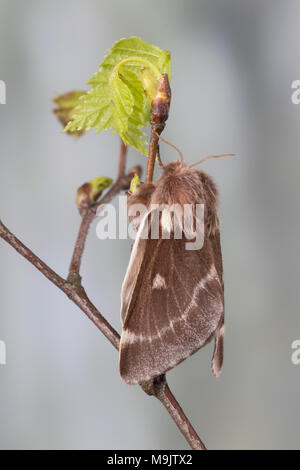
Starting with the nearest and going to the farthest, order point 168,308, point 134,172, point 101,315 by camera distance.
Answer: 1. point 168,308
2. point 101,315
3. point 134,172

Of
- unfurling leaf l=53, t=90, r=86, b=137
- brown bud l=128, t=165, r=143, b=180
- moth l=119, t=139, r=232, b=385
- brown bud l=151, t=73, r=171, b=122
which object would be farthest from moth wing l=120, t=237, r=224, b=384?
unfurling leaf l=53, t=90, r=86, b=137

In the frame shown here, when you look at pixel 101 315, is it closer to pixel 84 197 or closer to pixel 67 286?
pixel 67 286

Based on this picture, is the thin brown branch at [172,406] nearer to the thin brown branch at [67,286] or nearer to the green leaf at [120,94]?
the thin brown branch at [67,286]

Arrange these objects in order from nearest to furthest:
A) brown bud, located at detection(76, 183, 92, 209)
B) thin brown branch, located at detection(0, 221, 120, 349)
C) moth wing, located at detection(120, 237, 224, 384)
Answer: moth wing, located at detection(120, 237, 224, 384)
thin brown branch, located at detection(0, 221, 120, 349)
brown bud, located at detection(76, 183, 92, 209)

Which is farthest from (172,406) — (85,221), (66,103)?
(66,103)

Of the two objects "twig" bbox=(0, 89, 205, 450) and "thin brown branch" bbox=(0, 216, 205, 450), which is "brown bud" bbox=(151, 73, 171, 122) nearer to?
"twig" bbox=(0, 89, 205, 450)

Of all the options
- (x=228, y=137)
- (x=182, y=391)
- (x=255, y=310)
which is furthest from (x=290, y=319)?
(x=228, y=137)
